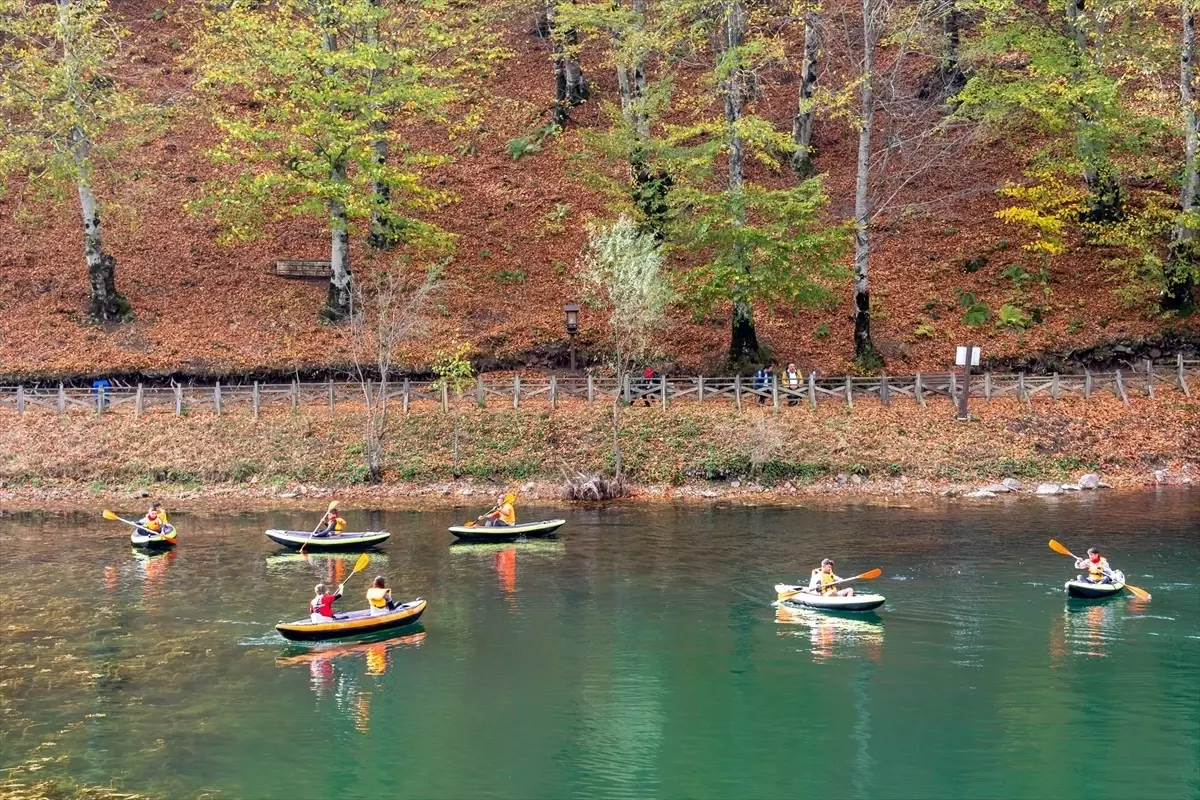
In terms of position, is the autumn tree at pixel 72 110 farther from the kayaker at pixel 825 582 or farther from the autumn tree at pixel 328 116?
the kayaker at pixel 825 582

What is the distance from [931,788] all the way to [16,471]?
1393 inches

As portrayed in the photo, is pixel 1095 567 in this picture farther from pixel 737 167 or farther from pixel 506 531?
pixel 737 167

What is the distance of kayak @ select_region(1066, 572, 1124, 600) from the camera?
26281 millimetres

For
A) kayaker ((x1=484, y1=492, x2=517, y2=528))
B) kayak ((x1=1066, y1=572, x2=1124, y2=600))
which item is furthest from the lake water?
kayaker ((x1=484, y1=492, x2=517, y2=528))

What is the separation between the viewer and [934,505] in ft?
121

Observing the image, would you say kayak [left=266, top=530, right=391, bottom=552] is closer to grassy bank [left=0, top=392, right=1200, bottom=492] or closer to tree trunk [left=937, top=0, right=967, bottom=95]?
grassy bank [left=0, top=392, right=1200, bottom=492]

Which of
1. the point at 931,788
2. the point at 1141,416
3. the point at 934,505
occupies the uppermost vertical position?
the point at 1141,416

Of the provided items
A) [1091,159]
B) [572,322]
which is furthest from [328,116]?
[1091,159]

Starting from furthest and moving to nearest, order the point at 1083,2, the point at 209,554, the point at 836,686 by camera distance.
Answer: the point at 1083,2 < the point at 209,554 < the point at 836,686

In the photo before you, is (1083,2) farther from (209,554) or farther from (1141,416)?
(209,554)

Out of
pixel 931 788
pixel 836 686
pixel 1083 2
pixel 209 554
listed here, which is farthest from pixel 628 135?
pixel 931 788

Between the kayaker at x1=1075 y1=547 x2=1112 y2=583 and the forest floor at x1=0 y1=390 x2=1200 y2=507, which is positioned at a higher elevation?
the forest floor at x1=0 y1=390 x2=1200 y2=507

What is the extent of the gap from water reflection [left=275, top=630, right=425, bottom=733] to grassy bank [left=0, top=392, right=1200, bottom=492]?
52.5 ft

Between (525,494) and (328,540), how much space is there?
9.01m
